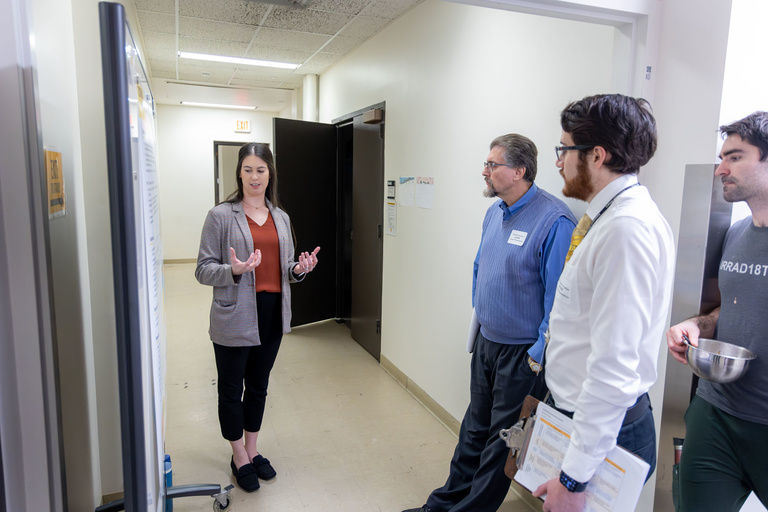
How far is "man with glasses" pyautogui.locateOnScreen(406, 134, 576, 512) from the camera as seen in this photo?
1.86 m

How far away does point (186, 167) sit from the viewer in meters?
8.36

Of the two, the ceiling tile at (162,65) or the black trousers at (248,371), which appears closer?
the black trousers at (248,371)

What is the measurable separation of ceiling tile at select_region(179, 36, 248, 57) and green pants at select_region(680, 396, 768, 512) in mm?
4691

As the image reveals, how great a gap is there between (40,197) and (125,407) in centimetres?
63

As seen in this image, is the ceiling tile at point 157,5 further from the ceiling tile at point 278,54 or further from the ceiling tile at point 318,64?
the ceiling tile at point 318,64

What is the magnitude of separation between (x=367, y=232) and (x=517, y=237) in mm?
2565

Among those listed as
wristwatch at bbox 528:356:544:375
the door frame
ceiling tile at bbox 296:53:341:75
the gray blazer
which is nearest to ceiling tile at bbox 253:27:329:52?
ceiling tile at bbox 296:53:341:75

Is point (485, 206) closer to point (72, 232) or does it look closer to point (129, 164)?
point (72, 232)

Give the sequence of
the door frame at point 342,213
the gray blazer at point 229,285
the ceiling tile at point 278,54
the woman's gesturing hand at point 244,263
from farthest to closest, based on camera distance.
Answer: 1. the ceiling tile at point 278,54
2. the door frame at point 342,213
3. the gray blazer at point 229,285
4. the woman's gesturing hand at point 244,263

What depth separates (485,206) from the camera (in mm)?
2578

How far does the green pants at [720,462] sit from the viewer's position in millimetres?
1290

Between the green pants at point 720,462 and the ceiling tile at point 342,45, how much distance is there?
3.86 metres

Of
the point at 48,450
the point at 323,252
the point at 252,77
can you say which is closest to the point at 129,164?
the point at 48,450

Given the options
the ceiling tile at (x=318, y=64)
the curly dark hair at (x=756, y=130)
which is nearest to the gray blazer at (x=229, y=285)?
the curly dark hair at (x=756, y=130)
